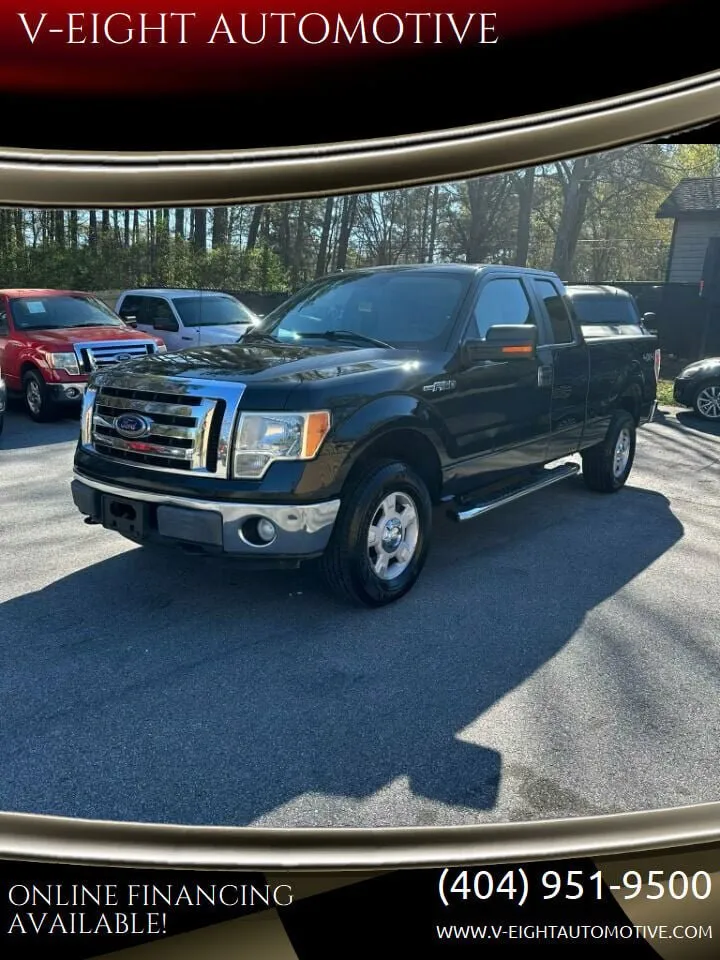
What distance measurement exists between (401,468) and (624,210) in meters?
14.0

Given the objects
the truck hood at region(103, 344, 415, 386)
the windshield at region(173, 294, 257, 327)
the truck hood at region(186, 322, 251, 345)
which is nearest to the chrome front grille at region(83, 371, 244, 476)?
the truck hood at region(103, 344, 415, 386)

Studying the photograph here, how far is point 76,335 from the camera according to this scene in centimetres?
961

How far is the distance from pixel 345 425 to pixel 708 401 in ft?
30.8

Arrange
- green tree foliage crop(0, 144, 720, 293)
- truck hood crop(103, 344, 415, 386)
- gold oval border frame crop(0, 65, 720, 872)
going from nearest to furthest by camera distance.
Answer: gold oval border frame crop(0, 65, 720, 872)
truck hood crop(103, 344, 415, 386)
green tree foliage crop(0, 144, 720, 293)

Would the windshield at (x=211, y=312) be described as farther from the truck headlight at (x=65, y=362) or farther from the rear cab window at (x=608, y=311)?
the rear cab window at (x=608, y=311)

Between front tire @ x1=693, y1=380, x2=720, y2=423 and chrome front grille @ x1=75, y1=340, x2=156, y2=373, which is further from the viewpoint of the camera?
front tire @ x1=693, y1=380, x2=720, y2=423

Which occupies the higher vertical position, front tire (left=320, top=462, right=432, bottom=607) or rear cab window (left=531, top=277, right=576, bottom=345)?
rear cab window (left=531, top=277, right=576, bottom=345)

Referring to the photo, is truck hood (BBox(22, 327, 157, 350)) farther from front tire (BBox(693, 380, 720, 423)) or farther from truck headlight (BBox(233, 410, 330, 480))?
front tire (BBox(693, 380, 720, 423))

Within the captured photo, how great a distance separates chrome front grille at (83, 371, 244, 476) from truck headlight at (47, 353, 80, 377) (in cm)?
529

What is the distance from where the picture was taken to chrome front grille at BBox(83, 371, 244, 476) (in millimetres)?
3859

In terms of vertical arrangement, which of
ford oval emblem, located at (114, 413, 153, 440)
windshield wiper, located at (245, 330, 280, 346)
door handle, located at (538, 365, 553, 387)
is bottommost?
ford oval emblem, located at (114, 413, 153, 440)

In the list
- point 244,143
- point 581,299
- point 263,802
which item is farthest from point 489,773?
point 581,299

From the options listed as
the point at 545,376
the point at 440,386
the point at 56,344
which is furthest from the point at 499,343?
the point at 56,344

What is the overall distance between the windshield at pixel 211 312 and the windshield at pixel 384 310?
633 cm
